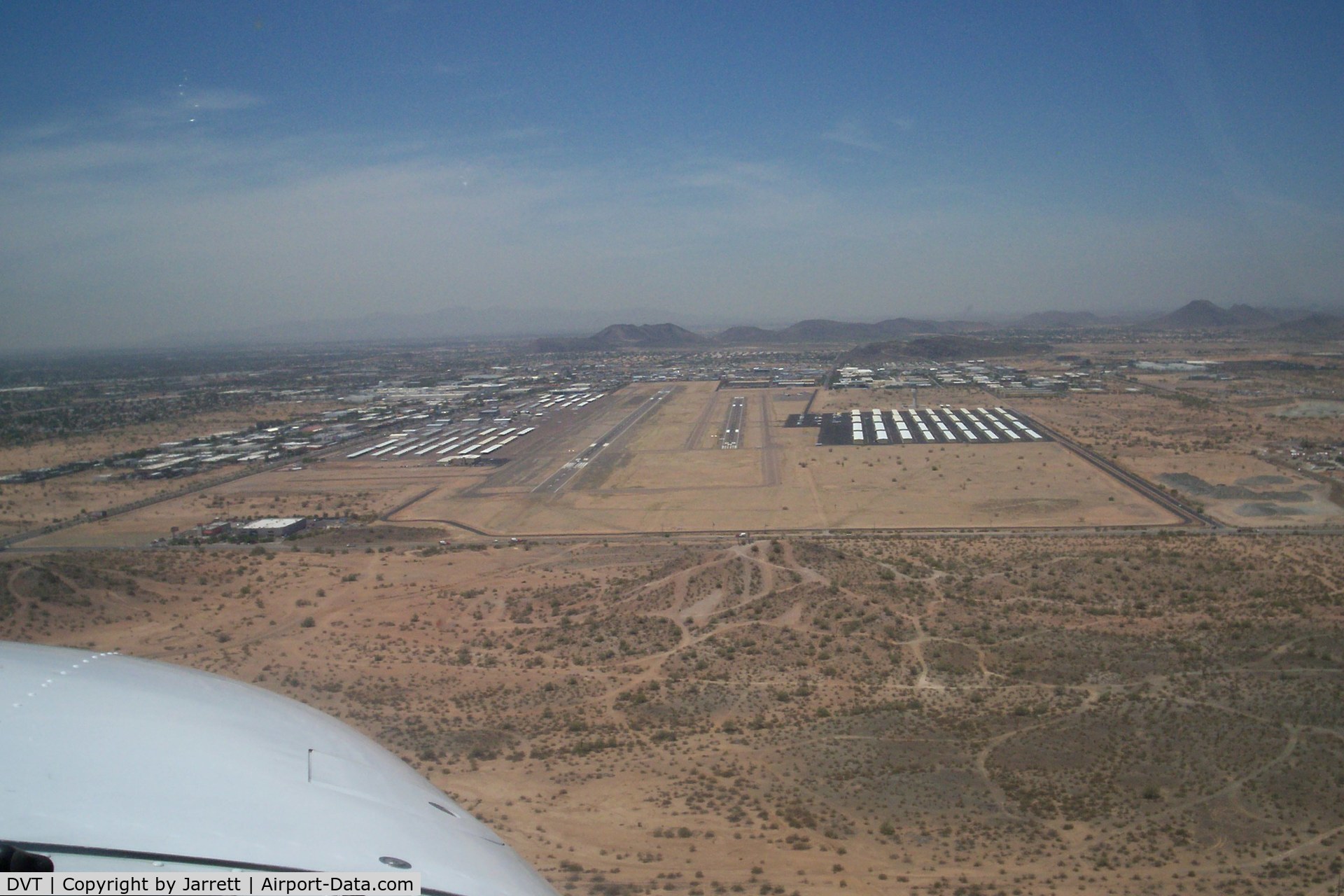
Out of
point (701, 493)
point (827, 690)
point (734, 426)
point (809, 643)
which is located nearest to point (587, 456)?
point (701, 493)

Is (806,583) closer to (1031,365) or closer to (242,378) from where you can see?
(1031,365)

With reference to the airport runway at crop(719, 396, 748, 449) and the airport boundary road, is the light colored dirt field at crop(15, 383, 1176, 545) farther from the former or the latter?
the airport runway at crop(719, 396, 748, 449)

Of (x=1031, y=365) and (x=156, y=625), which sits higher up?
(x=1031, y=365)

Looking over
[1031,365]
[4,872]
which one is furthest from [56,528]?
[1031,365]

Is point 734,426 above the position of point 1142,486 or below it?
above

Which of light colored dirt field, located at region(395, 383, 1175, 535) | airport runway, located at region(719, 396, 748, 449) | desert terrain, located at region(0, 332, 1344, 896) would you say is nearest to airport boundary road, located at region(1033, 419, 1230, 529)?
desert terrain, located at region(0, 332, 1344, 896)

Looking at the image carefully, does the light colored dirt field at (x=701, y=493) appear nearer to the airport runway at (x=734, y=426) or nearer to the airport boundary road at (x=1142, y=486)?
the airport boundary road at (x=1142, y=486)

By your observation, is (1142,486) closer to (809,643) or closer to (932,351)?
(809,643)
